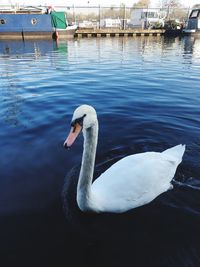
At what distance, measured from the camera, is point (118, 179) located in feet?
13.3

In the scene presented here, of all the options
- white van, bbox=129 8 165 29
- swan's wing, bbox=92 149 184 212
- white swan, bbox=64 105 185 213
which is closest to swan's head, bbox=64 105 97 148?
white swan, bbox=64 105 185 213

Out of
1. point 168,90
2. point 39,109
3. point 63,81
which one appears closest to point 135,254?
point 39,109

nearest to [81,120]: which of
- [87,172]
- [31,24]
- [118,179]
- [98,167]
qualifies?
[87,172]

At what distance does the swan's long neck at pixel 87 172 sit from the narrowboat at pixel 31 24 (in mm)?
37716

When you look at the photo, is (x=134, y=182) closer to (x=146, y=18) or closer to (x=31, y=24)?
(x=31, y=24)

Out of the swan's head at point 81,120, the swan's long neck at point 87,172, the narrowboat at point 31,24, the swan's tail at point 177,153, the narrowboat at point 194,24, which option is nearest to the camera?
the swan's head at point 81,120

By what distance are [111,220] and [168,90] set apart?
8668mm

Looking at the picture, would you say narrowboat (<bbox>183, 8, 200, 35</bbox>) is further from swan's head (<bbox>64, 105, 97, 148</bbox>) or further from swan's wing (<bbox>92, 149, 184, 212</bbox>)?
swan's head (<bbox>64, 105, 97, 148</bbox>)

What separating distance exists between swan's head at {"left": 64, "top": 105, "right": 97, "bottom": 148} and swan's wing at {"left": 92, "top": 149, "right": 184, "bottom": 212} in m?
1.12

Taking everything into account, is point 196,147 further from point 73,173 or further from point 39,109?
point 39,109

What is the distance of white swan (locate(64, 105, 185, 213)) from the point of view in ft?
11.2

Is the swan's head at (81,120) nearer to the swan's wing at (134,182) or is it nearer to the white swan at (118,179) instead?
the white swan at (118,179)

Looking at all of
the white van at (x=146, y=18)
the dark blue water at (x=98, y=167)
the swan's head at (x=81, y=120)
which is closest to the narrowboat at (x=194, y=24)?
the white van at (x=146, y=18)

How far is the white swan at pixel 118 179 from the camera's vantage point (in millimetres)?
3417
